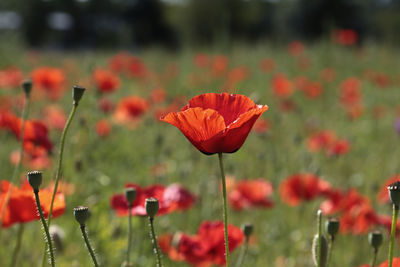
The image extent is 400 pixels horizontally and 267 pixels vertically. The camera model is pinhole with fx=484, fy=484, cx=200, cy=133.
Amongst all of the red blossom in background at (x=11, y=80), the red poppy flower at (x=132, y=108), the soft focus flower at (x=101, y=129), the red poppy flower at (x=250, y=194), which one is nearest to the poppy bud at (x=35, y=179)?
the red poppy flower at (x=250, y=194)

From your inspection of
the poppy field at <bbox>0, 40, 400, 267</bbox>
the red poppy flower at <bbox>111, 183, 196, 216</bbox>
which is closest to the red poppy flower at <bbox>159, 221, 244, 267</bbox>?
the poppy field at <bbox>0, 40, 400, 267</bbox>

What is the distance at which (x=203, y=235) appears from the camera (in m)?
1.29

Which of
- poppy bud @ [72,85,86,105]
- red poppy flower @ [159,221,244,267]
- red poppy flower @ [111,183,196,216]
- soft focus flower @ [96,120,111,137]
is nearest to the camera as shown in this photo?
poppy bud @ [72,85,86,105]

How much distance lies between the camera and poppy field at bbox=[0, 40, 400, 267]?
0.89 metres

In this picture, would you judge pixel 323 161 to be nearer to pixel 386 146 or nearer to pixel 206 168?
pixel 386 146

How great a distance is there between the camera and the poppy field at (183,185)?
2.93ft

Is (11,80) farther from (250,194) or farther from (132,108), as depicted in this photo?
(250,194)

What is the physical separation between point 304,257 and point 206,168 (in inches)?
40.4

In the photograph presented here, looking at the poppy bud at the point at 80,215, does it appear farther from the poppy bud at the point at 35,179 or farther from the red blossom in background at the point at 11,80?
the red blossom in background at the point at 11,80

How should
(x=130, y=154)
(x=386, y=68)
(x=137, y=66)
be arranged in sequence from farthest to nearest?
(x=386, y=68) → (x=137, y=66) → (x=130, y=154)

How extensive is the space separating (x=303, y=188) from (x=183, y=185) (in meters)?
0.69

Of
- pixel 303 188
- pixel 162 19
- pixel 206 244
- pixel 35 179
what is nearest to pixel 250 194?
pixel 303 188

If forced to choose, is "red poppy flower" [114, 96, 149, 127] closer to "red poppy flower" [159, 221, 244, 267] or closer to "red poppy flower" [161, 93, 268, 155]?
"red poppy flower" [159, 221, 244, 267]

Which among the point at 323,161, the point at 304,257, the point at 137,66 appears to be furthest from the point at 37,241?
the point at 137,66
